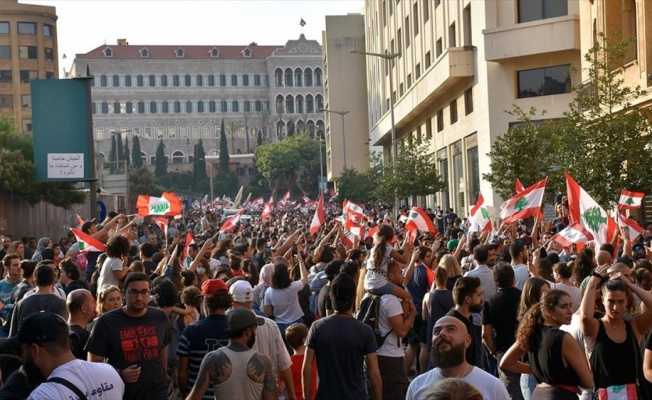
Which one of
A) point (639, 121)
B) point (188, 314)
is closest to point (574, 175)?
point (639, 121)

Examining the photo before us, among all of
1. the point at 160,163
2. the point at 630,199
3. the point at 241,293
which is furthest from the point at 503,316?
the point at 160,163

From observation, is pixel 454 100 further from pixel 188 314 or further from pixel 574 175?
pixel 188 314

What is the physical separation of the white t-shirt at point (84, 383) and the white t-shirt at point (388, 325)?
4.02 metres

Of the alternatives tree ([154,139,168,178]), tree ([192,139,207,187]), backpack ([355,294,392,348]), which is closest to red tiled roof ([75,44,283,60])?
tree ([154,139,168,178])

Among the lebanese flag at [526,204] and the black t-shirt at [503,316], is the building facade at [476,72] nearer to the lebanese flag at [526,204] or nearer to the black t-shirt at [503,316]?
the lebanese flag at [526,204]

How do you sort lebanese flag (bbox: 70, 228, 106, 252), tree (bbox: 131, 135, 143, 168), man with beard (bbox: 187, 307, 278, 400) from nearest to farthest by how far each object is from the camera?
man with beard (bbox: 187, 307, 278, 400) → lebanese flag (bbox: 70, 228, 106, 252) → tree (bbox: 131, 135, 143, 168)

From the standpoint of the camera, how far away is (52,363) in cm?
489

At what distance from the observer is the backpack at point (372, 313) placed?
8.90 meters

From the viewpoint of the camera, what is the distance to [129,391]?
723cm

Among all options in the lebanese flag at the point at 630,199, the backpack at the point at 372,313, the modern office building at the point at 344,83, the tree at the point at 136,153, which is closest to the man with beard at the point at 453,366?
the backpack at the point at 372,313

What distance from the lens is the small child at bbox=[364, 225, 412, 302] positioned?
29.7ft

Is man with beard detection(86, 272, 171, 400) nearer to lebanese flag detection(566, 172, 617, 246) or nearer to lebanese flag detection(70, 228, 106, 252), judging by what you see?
lebanese flag detection(566, 172, 617, 246)

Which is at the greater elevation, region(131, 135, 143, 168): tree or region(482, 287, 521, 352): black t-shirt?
region(131, 135, 143, 168): tree

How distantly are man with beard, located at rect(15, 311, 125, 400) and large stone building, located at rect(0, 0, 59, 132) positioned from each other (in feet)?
296
